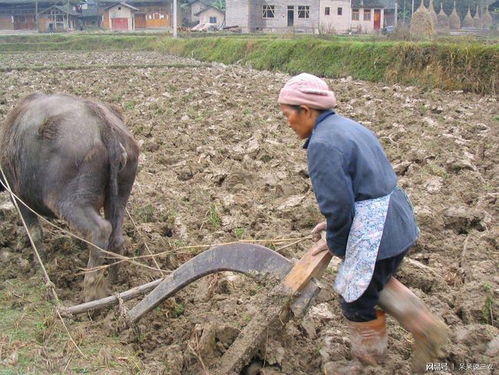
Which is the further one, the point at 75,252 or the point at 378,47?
the point at 378,47

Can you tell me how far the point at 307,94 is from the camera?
11.1 feet

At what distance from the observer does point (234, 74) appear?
22734 mm

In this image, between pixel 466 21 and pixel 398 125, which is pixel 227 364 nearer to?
pixel 398 125

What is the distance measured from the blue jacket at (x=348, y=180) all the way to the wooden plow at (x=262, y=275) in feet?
0.86

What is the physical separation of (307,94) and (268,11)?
5449 cm

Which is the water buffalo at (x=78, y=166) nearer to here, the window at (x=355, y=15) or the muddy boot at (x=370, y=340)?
the muddy boot at (x=370, y=340)

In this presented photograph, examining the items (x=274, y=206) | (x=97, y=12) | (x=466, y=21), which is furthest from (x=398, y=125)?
(x=97, y=12)

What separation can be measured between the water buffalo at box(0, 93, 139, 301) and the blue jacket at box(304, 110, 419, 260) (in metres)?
2.06

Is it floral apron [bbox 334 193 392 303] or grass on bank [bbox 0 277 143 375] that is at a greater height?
floral apron [bbox 334 193 392 303]

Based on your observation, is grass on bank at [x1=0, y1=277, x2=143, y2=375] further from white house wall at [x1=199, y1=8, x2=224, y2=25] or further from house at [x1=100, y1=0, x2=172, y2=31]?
house at [x1=100, y1=0, x2=172, y2=31]

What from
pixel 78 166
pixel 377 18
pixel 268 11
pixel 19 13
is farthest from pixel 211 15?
pixel 78 166

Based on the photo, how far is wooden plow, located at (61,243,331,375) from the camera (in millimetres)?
3557

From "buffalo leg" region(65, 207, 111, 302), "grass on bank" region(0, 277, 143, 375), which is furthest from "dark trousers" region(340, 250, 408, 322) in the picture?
"buffalo leg" region(65, 207, 111, 302)

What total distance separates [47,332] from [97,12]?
7029 centimetres
